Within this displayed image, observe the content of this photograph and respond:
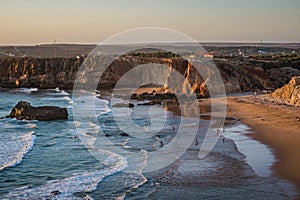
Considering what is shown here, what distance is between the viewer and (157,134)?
1041 inches

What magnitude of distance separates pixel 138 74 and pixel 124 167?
213ft

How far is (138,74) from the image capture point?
271ft

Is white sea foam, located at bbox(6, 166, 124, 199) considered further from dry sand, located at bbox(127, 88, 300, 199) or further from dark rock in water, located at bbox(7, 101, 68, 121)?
dark rock in water, located at bbox(7, 101, 68, 121)

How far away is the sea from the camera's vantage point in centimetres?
1427

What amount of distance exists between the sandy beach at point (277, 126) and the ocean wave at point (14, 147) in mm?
11595

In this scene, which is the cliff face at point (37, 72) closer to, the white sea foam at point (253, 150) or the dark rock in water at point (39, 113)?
the dark rock in water at point (39, 113)

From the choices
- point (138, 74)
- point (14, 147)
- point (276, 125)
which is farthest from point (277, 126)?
point (138, 74)

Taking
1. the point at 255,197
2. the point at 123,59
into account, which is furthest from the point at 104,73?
the point at 255,197

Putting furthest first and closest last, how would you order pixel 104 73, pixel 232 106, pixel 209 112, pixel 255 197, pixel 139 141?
pixel 104 73 < pixel 232 106 < pixel 209 112 < pixel 139 141 < pixel 255 197

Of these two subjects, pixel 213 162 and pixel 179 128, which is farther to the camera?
pixel 179 128

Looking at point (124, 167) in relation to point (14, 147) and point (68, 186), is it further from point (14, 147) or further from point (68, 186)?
point (14, 147)

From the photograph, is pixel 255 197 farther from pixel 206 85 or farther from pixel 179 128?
pixel 206 85

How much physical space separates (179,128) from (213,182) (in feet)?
43.1

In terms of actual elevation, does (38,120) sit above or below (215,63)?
below
